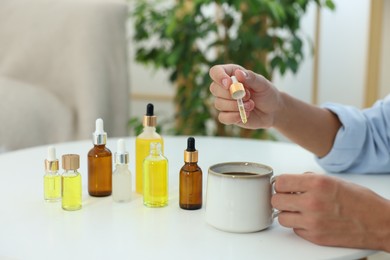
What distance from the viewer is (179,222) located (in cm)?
77

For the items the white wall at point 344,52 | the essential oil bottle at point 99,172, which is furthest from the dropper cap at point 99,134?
the white wall at point 344,52

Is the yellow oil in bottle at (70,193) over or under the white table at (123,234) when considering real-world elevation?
over

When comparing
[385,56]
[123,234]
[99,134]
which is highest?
[385,56]

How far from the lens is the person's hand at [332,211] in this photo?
694 mm

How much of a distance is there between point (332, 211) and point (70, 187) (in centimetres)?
36

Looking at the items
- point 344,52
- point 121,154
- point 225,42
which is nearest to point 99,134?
point 121,154

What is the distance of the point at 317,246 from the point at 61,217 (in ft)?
1.11

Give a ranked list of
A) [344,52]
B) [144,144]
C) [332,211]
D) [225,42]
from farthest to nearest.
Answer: [344,52], [225,42], [144,144], [332,211]

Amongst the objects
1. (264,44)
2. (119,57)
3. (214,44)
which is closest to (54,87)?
(119,57)

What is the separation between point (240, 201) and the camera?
0.71 m

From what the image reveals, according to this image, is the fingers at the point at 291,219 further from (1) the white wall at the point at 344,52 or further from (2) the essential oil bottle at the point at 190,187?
(1) the white wall at the point at 344,52

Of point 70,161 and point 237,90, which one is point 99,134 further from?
point 237,90

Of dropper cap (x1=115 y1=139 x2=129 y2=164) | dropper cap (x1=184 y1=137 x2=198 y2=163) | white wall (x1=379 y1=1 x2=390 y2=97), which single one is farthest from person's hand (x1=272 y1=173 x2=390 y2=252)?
white wall (x1=379 y1=1 x2=390 y2=97)

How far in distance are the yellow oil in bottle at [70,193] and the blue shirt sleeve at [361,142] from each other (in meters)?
0.47
